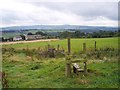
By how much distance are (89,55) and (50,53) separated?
3.54 m

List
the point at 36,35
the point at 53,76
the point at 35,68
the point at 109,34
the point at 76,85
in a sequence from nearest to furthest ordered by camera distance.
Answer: the point at 76,85
the point at 53,76
the point at 35,68
the point at 109,34
the point at 36,35

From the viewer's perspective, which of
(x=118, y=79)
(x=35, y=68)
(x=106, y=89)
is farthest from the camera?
(x=35, y=68)

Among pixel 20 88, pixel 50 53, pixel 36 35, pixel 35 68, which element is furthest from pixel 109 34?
pixel 20 88

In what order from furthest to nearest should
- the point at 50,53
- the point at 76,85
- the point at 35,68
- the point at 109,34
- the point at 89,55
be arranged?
1. the point at 109,34
2. the point at 50,53
3. the point at 89,55
4. the point at 35,68
5. the point at 76,85

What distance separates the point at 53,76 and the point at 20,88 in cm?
253

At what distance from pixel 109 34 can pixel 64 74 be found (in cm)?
2316

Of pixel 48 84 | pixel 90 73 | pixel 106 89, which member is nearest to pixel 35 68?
pixel 90 73

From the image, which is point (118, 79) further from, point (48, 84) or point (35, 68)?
point (35, 68)

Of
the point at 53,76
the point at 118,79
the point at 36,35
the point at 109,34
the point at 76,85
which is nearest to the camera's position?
the point at 76,85

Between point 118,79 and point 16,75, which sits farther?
point 16,75

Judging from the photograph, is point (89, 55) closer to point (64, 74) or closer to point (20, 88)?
point (64, 74)

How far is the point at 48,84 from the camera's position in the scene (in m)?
9.59

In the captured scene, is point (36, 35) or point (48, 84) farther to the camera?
point (36, 35)

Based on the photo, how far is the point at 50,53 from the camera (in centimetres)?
2100
